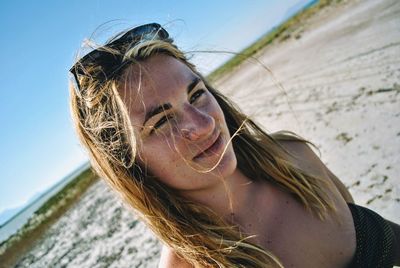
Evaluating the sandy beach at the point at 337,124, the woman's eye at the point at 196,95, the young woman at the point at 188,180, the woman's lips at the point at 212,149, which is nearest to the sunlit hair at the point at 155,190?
the young woman at the point at 188,180

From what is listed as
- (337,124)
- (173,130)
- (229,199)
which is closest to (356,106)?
(337,124)

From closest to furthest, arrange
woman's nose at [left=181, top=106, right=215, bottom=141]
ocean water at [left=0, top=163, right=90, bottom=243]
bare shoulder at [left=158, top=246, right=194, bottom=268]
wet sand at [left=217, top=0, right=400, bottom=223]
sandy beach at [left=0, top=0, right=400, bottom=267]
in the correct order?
Result: woman's nose at [left=181, top=106, right=215, bottom=141] → bare shoulder at [left=158, top=246, right=194, bottom=268] → wet sand at [left=217, top=0, right=400, bottom=223] → sandy beach at [left=0, top=0, right=400, bottom=267] → ocean water at [left=0, top=163, right=90, bottom=243]

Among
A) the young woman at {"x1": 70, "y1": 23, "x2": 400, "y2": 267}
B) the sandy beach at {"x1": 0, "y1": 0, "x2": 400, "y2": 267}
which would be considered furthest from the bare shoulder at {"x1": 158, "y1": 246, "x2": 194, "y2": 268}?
the sandy beach at {"x1": 0, "y1": 0, "x2": 400, "y2": 267}

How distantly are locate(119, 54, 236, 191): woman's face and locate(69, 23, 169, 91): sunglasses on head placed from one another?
0.32 ft

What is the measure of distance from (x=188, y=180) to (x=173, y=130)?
23 centimetres

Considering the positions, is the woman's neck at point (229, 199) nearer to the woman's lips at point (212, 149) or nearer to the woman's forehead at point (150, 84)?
the woman's lips at point (212, 149)

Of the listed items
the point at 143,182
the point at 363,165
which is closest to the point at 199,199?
the point at 143,182

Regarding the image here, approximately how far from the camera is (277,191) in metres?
1.73

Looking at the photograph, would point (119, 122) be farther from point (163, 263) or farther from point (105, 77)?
point (163, 263)

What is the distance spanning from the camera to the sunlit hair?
143cm

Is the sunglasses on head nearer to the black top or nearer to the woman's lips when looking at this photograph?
the woman's lips

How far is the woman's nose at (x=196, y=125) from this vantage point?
1.36 meters

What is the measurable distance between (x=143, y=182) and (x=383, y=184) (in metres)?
2.59

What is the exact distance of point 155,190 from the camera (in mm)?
1536
